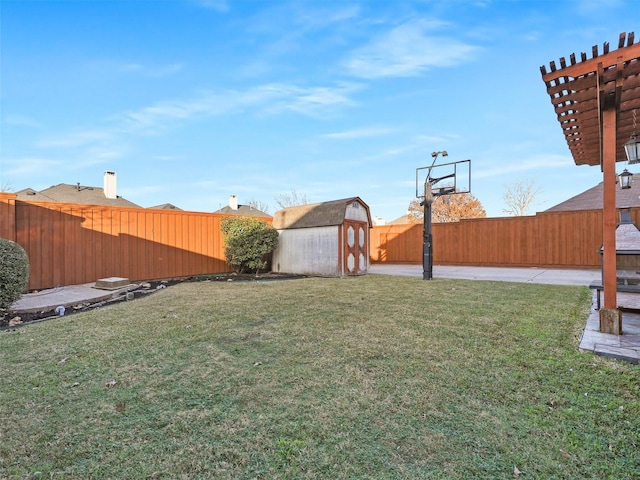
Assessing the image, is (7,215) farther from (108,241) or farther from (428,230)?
(428,230)

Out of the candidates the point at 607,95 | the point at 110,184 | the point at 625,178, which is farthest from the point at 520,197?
the point at 110,184

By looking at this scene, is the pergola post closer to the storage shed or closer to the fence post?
the storage shed

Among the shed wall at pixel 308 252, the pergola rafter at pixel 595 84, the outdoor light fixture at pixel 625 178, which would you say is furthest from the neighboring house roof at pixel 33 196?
the outdoor light fixture at pixel 625 178

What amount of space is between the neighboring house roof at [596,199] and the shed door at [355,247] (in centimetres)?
1111

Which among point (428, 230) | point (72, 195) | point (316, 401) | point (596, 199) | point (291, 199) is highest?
point (291, 199)

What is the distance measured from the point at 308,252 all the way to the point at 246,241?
198 centimetres

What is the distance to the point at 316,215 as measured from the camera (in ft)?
31.1

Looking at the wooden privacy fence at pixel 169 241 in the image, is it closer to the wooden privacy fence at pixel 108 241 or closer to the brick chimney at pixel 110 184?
the wooden privacy fence at pixel 108 241

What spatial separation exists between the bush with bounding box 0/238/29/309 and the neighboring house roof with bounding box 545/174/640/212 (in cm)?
1894

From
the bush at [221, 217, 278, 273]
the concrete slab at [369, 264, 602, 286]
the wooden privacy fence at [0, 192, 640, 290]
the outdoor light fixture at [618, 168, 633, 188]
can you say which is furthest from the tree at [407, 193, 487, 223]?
the outdoor light fixture at [618, 168, 633, 188]

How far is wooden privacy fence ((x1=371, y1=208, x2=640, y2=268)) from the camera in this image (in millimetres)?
10805

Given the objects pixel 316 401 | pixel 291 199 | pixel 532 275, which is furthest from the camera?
pixel 291 199

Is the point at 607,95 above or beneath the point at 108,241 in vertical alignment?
above

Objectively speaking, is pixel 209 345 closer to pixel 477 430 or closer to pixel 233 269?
pixel 477 430
